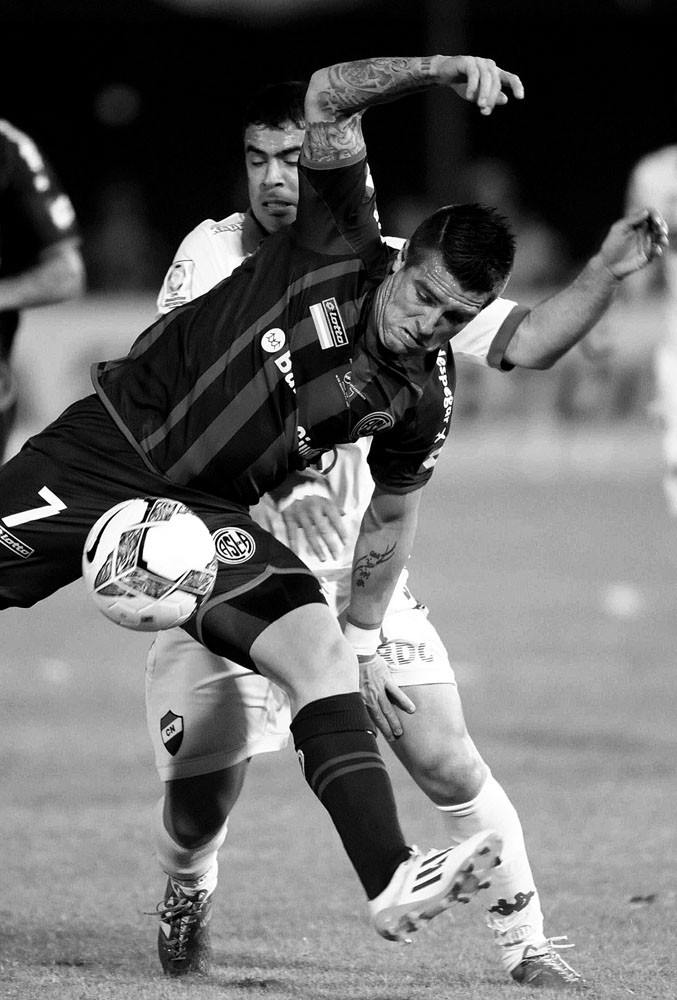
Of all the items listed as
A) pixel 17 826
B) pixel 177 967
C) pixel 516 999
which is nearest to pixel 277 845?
pixel 17 826

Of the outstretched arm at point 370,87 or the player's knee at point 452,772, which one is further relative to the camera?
the player's knee at point 452,772

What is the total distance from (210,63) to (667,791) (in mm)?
18709

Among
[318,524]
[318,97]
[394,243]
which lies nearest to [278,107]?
[394,243]

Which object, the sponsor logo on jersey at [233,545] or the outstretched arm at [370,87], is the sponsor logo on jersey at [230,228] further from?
the sponsor logo on jersey at [233,545]

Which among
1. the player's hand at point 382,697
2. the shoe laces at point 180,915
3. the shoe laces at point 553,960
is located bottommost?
the shoe laces at point 553,960

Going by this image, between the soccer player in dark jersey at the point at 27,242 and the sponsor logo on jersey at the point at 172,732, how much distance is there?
2.48 meters

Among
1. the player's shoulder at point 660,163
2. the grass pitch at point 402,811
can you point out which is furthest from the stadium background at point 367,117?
the player's shoulder at point 660,163

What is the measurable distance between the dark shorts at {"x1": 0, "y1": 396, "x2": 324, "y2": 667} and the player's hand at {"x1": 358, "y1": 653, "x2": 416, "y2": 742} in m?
0.46

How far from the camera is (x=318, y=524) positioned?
4.97 metres

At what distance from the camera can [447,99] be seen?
2161 centimetres

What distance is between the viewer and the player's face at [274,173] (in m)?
5.14

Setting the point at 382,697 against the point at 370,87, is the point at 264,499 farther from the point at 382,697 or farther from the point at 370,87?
the point at 370,87

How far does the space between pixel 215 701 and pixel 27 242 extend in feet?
9.97

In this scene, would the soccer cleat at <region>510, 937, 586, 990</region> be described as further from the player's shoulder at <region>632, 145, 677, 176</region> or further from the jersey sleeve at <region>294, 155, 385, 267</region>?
the player's shoulder at <region>632, 145, 677, 176</region>
